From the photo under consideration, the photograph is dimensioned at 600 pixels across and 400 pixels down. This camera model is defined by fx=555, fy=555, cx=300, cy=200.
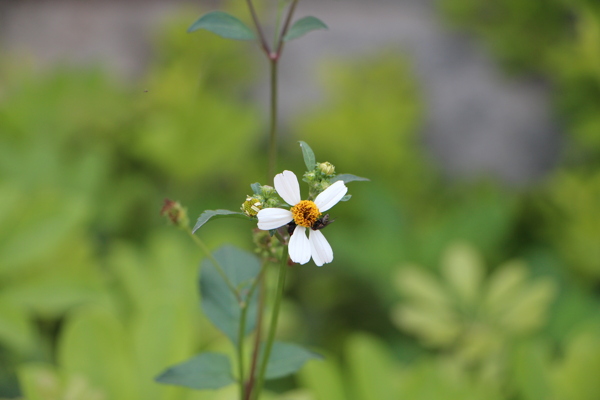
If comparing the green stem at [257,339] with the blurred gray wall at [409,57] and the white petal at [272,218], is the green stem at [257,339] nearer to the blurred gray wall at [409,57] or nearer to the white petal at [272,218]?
the white petal at [272,218]

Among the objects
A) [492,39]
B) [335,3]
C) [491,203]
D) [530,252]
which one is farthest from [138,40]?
[530,252]

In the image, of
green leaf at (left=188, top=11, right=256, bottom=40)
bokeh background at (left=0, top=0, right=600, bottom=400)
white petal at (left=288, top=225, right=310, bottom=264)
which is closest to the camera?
white petal at (left=288, top=225, right=310, bottom=264)

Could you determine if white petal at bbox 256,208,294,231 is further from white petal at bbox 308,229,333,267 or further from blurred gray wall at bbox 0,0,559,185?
blurred gray wall at bbox 0,0,559,185

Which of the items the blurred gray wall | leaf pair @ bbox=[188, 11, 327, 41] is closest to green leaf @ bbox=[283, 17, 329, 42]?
leaf pair @ bbox=[188, 11, 327, 41]

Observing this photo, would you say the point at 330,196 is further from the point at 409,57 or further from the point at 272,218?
the point at 409,57

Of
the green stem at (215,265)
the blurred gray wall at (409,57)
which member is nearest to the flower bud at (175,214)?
the green stem at (215,265)

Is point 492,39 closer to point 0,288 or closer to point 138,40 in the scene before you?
point 138,40
